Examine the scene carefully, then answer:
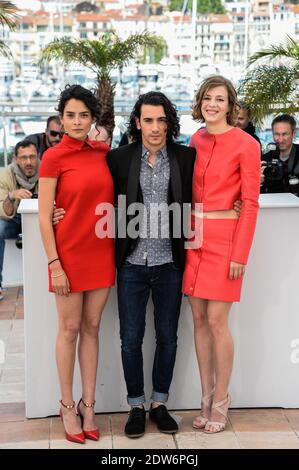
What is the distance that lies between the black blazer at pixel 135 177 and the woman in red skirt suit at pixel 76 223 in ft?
0.15

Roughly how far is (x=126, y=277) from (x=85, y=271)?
20 centimetres

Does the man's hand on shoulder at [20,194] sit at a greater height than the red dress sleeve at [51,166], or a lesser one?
lesser

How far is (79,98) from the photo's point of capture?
370 centimetres

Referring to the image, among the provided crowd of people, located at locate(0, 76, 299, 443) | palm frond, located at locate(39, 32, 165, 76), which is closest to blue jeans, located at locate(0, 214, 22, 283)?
crowd of people, located at locate(0, 76, 299, 443)

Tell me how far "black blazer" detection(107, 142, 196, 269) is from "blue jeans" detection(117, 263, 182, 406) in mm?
103

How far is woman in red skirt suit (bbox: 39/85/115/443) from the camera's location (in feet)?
12.0

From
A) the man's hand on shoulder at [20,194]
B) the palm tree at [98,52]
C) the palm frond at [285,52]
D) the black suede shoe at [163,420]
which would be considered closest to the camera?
the black suede shoe at [163,420]

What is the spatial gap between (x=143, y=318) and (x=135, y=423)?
490 mm

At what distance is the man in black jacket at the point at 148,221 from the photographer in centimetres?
377

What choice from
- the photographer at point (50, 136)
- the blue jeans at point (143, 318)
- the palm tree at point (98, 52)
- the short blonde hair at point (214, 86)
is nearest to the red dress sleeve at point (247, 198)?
the short blonde hair at point (214, 86)

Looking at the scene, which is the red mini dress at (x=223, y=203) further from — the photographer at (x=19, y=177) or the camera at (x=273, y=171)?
the photographer at (x=19, y=177)

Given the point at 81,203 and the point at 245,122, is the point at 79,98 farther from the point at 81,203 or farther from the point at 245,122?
the point at 245,122

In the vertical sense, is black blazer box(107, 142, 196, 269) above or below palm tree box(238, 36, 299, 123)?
below

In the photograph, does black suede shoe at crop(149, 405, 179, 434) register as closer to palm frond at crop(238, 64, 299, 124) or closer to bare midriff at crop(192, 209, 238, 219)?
bare midriff at crop(192, 209, 238, 219)
